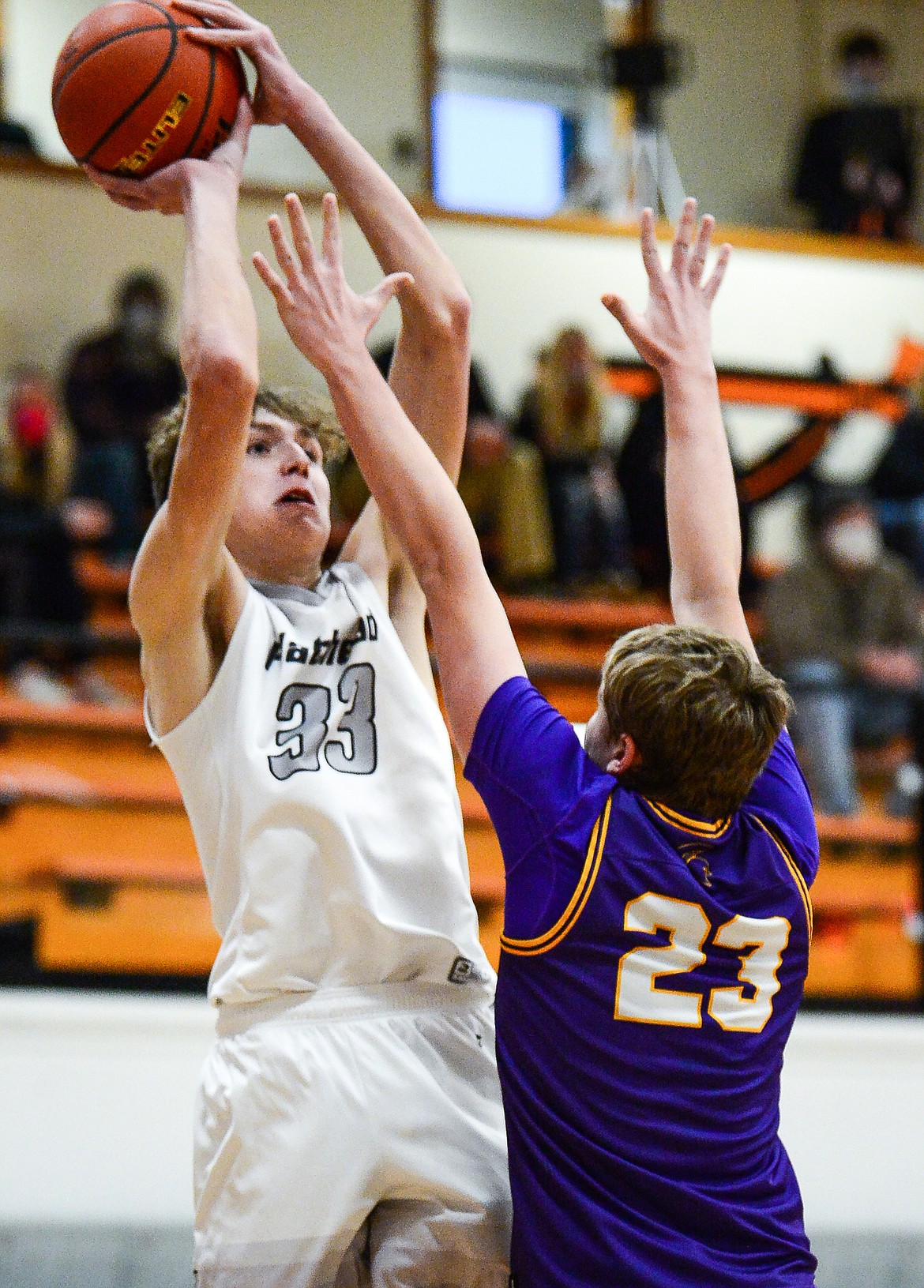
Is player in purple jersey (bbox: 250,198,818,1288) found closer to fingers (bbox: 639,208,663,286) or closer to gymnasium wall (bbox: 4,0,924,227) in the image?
fingers (bbox: 639,208,663,286)

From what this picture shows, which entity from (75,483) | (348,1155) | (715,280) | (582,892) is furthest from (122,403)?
(582,892)

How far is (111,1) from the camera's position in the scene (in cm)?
219

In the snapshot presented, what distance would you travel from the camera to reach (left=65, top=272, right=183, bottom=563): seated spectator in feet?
21.9

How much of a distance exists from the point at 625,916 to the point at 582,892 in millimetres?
63

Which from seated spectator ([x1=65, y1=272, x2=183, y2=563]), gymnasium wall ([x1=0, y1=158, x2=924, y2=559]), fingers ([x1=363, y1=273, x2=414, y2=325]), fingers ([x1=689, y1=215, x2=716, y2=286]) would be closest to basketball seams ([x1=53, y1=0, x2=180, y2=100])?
fingers ([x1=363, y1=273, x2=414, y2=325])

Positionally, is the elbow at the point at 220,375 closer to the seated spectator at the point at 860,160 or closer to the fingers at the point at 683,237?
the fingers at the point at 683,237

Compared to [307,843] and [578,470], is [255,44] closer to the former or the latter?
[307,843]

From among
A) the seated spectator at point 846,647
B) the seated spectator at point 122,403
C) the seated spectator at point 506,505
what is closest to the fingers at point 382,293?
the seated spectator at point 846,647

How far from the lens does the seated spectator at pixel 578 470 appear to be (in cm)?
692

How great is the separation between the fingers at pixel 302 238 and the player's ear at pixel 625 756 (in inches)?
29.0

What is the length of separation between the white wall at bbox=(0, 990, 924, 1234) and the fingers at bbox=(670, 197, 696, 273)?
307 cm

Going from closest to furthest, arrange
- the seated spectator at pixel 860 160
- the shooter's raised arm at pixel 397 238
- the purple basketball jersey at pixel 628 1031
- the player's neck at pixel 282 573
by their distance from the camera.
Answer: the purple basketball jersey at pixel 628 1031 → the shooter's raised arm at pixel 397 238 → the player's neck at pixel 282 573 → the seated spectator at pixel 860 160

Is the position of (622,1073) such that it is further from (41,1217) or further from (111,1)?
(41,1217)

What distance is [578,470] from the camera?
6.94 metres
